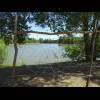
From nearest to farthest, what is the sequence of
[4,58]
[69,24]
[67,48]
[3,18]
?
[3,18] → [69,24] → [4,58] → [67,48]

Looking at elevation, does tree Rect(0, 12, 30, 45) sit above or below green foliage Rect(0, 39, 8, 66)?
above

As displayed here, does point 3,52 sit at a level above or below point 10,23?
below

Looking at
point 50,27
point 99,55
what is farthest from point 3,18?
point 99,55


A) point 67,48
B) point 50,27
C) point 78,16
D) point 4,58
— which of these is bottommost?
point 4,58

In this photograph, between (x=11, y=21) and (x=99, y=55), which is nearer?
(x=11, y=21)

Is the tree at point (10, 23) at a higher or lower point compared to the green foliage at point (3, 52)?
higher

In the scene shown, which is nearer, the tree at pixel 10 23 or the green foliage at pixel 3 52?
the tree at pixel 10 23

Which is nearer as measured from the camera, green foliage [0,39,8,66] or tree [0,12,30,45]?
tree [0,12,30,45]

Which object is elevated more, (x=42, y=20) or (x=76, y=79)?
(x=42, y=20)

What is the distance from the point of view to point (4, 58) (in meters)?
9.19

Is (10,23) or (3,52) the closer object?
(10,23)
